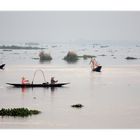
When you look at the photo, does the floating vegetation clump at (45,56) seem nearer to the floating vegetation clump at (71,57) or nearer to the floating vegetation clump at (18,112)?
the floating vegetation clump at (71,57)

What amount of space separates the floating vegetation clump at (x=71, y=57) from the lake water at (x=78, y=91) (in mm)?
76

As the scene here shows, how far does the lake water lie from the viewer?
30.9 ft

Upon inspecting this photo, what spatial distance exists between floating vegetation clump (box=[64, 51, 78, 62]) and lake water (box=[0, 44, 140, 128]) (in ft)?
0.25

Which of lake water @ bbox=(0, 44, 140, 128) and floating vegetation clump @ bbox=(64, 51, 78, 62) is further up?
floating vegetation clump @ bbox=(64, 51, 78, 62)

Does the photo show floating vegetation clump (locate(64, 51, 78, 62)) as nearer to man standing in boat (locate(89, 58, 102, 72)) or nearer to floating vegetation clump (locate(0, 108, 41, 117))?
man standing in boat (locate(89, 58, 102, 72))

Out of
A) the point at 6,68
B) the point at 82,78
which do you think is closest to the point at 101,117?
the point at 82,78

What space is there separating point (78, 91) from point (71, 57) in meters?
0.57

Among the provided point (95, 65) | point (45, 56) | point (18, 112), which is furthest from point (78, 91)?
point (18, 112)

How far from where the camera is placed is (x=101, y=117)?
9562 millimetres

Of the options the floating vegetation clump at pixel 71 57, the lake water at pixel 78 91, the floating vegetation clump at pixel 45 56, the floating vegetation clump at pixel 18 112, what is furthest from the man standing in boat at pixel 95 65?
the floating vegetation clump at pixel 18 112

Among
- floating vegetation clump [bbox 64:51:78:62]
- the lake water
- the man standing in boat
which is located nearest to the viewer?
the lake water

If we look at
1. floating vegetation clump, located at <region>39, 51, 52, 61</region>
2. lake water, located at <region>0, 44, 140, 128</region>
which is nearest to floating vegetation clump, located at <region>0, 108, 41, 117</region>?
lake water, located at <region>0, 44, 140, 128</region>

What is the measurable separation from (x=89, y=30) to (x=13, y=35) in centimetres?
118

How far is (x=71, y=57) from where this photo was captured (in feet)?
34.6
